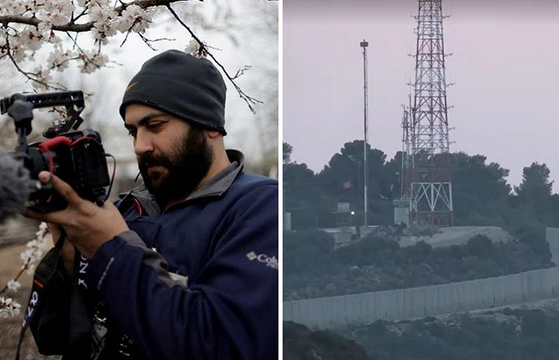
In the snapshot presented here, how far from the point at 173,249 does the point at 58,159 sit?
39cm

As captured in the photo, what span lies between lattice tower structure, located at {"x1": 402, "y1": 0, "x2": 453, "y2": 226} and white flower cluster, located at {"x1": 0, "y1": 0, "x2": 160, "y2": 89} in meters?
Answer: 0.91

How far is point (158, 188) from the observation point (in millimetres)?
2043

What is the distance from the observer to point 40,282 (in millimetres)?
2002

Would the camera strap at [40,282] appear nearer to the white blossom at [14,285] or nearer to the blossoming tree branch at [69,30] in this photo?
the white blossom at [14,285]

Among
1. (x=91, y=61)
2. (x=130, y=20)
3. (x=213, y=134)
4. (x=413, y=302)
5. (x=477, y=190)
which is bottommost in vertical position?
(x=413, y=302)

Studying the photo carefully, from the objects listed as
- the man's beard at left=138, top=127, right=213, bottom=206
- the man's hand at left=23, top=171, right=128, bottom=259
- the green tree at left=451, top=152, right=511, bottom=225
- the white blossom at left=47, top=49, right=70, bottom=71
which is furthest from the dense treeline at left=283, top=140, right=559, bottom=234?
the man's hand at left=23, top=171, right=128, bottom=259

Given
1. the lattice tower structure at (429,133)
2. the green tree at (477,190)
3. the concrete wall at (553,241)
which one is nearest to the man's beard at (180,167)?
the lattice tower structure at (429,133)

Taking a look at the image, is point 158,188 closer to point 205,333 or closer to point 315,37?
point 205,333

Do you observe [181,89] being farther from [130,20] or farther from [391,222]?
[391,222]

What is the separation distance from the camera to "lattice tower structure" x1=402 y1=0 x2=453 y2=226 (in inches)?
103

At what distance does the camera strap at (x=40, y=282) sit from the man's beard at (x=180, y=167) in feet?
0.92

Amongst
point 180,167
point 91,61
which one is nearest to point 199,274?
point 180,167

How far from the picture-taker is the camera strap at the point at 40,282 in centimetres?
196

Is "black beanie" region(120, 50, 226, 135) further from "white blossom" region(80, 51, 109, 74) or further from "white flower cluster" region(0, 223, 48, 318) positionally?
"white flower cluster" region(0, 223, 48, 318)
